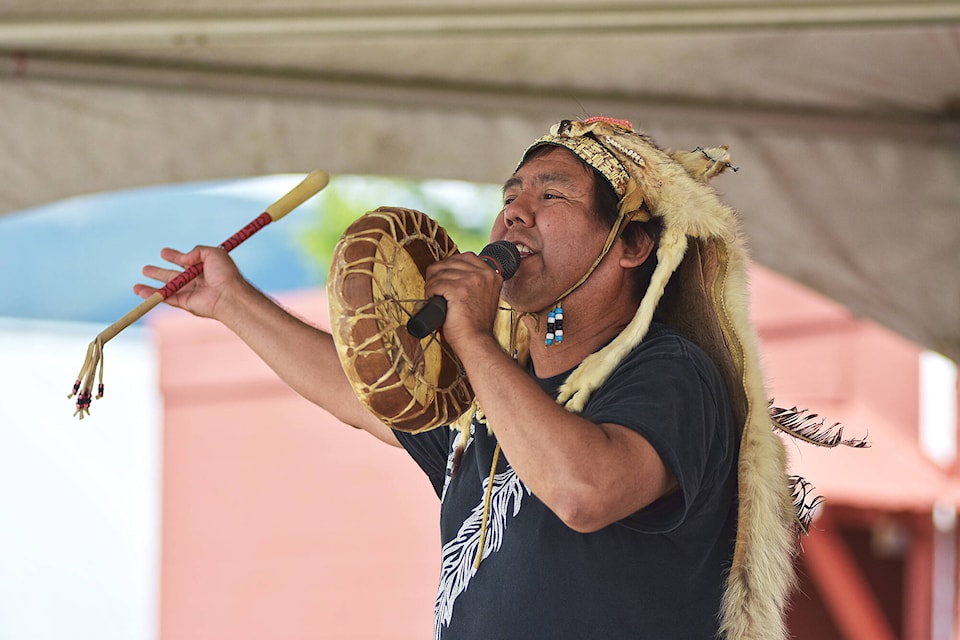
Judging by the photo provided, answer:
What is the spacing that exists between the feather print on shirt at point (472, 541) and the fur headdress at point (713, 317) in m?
0.16

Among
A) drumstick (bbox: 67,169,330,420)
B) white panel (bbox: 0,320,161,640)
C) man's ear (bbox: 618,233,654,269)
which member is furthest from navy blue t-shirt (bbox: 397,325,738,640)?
white panel (bbox: 0,320,161,640)

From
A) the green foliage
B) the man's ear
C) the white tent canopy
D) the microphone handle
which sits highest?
the green foliage

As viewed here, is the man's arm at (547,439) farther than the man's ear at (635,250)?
No

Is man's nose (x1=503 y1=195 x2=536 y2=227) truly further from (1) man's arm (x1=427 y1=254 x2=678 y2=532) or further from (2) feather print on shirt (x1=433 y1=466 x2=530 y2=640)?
(2) feather print on shirt (x1=433 y1=466 x2=530 y2=640)

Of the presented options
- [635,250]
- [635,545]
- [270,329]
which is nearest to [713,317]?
[635,250]

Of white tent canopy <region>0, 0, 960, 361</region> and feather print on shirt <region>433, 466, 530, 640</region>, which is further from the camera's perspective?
white tent canopy <region>0, 0, 960, 361</region>

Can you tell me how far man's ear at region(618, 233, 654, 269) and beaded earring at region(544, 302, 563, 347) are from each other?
0.43 feet

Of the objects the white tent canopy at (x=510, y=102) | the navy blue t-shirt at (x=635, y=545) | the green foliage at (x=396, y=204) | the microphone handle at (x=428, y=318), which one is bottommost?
the navy blue t-shirt at (x=635, y=545)

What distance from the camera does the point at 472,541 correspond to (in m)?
1.85

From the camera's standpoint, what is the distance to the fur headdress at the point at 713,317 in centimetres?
180

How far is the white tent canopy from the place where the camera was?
2717 millimetres

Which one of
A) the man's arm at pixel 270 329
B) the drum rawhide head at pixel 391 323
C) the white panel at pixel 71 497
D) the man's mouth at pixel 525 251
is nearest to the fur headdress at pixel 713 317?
the man's mouth at pixel 525 251

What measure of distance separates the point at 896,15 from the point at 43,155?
207 centimetres

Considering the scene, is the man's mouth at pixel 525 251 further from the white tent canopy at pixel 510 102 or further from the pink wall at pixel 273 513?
the pink wall at pixel 273 513
